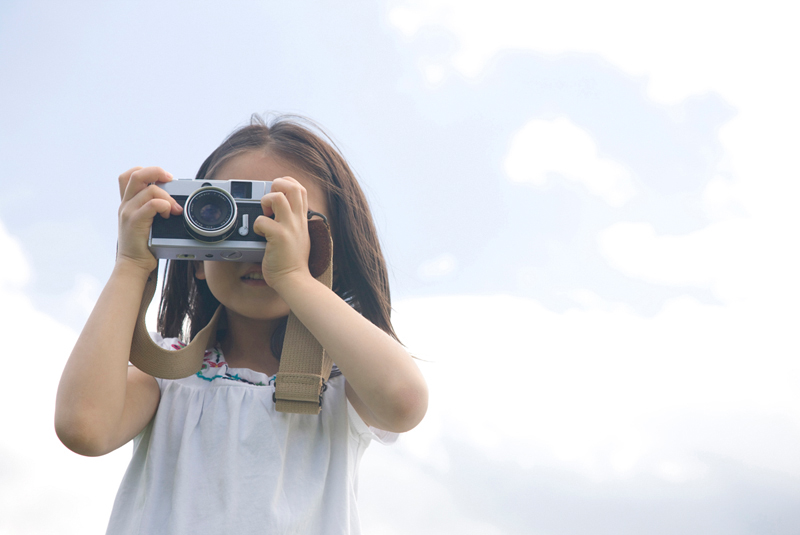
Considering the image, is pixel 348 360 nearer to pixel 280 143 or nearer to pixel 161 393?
pixel 161 393

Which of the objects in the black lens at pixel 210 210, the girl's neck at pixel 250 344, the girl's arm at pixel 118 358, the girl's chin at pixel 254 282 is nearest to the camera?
the girl's arm at pixel 118 358

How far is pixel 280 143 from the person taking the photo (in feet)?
8.66

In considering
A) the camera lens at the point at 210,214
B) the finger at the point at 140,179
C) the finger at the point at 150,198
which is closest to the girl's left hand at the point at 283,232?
the camera lens at the point at 210,214

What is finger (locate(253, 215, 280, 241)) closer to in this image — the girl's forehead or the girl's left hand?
the girl's left hand

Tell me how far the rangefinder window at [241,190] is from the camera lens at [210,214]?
0.06 m

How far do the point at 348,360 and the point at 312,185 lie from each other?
0.86 meters

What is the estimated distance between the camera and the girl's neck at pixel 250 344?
8.02 ft

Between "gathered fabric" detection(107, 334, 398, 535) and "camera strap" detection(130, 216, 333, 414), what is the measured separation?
0.12 metres

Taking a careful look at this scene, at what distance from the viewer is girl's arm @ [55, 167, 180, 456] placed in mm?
1882

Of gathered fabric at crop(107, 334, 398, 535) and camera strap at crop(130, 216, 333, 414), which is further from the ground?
camera strap at crop(130, 216, 333, 414)

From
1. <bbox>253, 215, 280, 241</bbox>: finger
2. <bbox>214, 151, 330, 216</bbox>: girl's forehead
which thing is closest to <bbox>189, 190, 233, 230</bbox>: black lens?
<bbox>253, 215, 280, 241</bbox>: finger

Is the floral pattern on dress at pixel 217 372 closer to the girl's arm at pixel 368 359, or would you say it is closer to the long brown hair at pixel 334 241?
the long brown hair at pixel 334 241

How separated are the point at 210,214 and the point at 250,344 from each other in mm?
581

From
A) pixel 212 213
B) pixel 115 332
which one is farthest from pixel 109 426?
pixel 212 213
